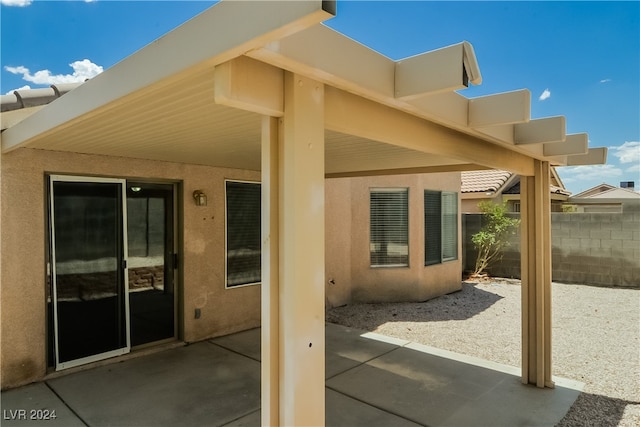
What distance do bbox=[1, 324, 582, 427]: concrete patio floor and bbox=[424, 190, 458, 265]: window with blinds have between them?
4.79 metres

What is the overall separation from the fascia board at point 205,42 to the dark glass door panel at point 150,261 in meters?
3.19

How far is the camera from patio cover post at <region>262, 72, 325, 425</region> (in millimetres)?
2102

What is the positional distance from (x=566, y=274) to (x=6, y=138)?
14610 mm

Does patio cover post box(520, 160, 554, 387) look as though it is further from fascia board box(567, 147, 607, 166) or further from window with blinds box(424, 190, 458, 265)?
window with blinds box(424, 190, 458, 265)

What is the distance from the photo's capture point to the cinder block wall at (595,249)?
460 inches

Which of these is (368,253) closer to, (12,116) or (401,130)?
(401,130)

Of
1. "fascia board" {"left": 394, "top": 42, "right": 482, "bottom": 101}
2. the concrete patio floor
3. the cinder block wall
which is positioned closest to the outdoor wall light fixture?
the concrete patio floor

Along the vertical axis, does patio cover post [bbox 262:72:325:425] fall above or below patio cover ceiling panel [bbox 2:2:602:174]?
below

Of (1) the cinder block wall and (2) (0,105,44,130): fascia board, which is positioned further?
(1) the cinder block wall

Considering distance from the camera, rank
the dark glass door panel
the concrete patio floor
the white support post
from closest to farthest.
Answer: the white support post < the concrete patio floor < the dark glass door panel

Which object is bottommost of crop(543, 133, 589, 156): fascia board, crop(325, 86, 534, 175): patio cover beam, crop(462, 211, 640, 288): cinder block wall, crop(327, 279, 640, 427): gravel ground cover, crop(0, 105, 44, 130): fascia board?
crop(327, 279, 640, 427): gravel ground cover

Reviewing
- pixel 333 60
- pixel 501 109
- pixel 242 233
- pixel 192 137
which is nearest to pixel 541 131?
pixel 501 109

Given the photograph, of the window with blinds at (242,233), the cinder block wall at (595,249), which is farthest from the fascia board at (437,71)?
the cinder block wall at (595,249)

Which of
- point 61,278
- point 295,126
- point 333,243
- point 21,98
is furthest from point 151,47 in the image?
point 333,243
